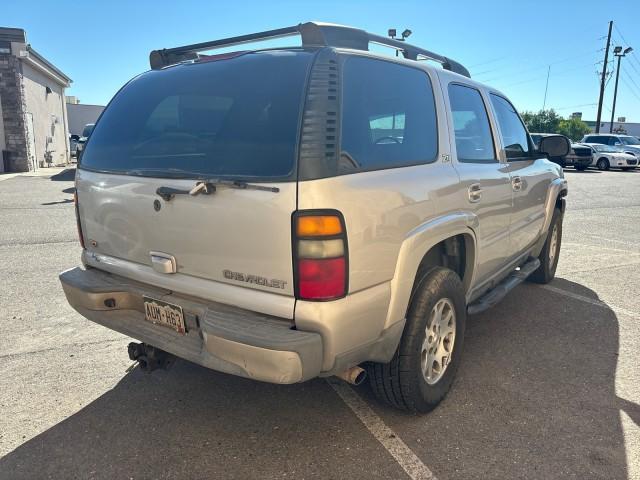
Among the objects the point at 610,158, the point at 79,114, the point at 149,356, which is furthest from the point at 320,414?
the point at 79,114

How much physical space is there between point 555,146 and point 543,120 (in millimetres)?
57009

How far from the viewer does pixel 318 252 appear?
205 centimetres

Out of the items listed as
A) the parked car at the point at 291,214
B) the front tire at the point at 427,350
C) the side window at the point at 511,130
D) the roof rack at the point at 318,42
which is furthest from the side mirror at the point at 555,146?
the front tire at the point at 427,350

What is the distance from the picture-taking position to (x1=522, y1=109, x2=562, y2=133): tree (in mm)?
54188

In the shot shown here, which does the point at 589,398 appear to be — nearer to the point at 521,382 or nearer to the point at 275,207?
the point at 521,382

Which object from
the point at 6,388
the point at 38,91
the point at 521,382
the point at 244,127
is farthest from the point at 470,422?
the point at 38,91

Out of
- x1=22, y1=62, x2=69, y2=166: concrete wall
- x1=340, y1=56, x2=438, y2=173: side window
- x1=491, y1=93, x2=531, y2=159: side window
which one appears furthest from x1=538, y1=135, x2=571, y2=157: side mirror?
x1=22, y1=62, x2=69, y2=166: concrete wall

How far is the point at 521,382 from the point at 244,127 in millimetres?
2380

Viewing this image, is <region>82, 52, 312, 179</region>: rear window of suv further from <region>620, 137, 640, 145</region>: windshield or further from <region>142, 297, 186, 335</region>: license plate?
<region>620, 137, 640, 145</region>: windshield

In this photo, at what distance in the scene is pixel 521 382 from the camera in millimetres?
3213

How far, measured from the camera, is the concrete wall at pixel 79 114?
42000mm

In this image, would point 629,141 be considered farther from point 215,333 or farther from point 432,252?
point 215,333

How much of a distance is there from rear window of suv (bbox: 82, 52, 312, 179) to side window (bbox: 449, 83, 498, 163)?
127 cm

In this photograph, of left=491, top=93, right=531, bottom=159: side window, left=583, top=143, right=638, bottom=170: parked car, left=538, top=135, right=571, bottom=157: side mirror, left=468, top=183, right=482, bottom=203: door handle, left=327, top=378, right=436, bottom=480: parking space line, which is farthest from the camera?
left=583, top=143, right=638, bottom=170: parked car
